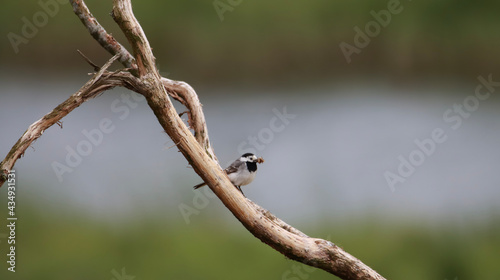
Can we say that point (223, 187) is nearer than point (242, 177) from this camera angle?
Yes

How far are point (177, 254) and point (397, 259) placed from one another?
175 centimetres

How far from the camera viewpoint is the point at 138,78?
2.86 metres

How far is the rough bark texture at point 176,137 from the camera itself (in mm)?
2832
